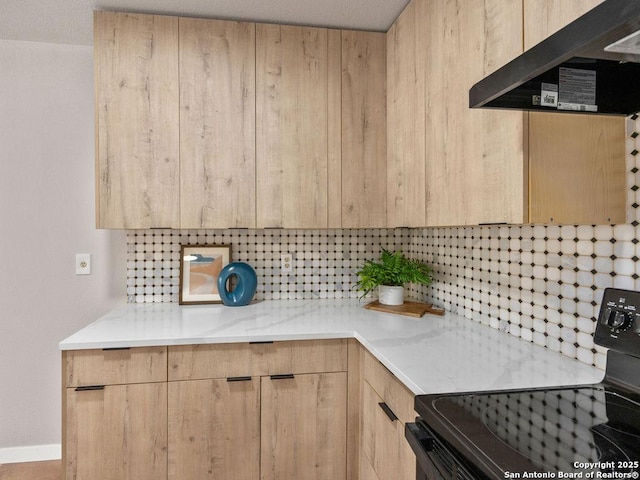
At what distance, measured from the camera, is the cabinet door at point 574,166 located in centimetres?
118

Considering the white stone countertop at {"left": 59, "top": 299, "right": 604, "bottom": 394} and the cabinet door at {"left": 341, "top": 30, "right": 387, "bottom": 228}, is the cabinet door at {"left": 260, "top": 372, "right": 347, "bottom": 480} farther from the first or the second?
the cabinet door at {"left": 341, "top": 30, "right": 387, "bottom": 228}

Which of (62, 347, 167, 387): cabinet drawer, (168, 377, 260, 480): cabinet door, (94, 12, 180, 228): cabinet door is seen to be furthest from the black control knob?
(94, 12, 180, 228): cabinet door

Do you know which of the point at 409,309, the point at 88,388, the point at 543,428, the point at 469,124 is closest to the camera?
the point at 543,428

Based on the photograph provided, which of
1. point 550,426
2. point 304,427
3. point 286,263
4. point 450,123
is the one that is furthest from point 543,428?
point 286,263

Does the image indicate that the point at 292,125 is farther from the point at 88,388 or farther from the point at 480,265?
the point at 88,388

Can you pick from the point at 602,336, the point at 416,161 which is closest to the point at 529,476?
the point at 602,336

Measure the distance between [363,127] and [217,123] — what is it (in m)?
0.77

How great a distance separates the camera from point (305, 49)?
7.43 ft

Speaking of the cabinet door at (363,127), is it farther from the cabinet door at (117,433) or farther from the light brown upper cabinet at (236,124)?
the cabinet door at (117,433)

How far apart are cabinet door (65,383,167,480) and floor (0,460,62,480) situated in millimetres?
879

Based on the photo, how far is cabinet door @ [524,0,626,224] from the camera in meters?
1.18

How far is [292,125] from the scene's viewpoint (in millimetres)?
2258

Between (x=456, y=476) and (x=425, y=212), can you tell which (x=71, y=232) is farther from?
(x=456, y=476)

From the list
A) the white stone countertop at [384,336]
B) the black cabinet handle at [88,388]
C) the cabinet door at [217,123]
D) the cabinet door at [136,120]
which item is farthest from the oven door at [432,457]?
the cabinet door at [136,120]
